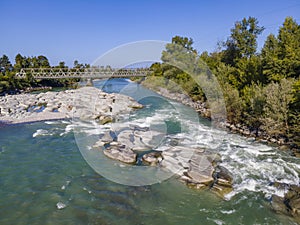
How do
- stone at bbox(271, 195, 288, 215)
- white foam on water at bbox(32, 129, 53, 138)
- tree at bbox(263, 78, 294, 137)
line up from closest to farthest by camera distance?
1. stone at bbox(271, 195, 288, 215)
2. tree at bbox(263, 78, 294, 137)
3. white foam on water at bbox(32, 129, 53, 138)

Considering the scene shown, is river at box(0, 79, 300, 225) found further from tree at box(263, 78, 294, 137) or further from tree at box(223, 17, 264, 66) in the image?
tree at box(223, 17, 264, 66)

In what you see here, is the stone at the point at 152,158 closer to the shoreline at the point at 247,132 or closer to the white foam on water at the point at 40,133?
the shoreline at the point at 247,132

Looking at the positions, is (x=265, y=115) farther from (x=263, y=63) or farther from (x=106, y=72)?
(x=106, y=72)

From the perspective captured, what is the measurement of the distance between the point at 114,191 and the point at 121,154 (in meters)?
2.72

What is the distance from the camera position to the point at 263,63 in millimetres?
17672

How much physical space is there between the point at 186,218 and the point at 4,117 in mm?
16702

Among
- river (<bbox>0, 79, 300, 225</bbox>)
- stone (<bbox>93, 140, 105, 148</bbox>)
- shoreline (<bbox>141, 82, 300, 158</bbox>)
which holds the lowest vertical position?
river (<bbox>0, 79, 300, 225</bbox>)

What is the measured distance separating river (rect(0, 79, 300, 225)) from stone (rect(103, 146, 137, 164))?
941 mm

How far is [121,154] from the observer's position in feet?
34.2

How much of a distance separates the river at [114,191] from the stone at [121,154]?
3.09 ft

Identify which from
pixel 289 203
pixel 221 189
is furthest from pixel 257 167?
pixel 221 189

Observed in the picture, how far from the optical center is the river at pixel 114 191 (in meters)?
6.57

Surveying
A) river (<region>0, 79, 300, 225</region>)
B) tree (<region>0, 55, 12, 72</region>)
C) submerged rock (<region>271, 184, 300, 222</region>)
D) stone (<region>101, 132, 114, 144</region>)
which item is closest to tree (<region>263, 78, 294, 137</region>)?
river (<region>0, 79, 300, 225</region>)

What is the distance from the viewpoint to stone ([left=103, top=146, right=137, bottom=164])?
1009 cm
